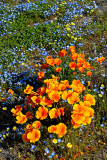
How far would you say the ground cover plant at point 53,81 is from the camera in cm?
274

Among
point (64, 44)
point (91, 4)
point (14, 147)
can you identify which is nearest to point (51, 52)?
point (64, 44)

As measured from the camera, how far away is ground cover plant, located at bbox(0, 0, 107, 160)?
274 centimetres

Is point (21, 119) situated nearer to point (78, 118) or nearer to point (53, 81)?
point (53, 81)

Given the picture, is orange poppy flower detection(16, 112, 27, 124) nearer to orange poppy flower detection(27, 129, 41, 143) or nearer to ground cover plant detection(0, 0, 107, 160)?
ground cover plant detection(0, 0, 107, 160)

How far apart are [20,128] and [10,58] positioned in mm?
2597

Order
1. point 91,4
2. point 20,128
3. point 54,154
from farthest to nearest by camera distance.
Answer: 1. point 91,4
2. point 20,128
3. point 54,154

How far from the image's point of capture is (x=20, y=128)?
3.24 m

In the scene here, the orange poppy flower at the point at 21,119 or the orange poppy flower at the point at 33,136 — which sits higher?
the orange poppy flower at the point at 21,119

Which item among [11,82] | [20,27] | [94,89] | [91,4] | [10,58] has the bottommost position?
→ [94,89]

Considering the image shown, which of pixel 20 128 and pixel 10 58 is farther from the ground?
pixel 10 58

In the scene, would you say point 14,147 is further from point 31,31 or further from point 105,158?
point 31,31

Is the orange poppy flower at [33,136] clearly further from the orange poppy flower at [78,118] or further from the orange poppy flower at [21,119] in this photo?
the orange poppy flower at [78,118]

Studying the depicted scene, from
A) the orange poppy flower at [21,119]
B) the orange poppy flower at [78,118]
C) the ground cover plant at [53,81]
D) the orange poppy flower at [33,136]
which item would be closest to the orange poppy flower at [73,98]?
the ground cover plant at [53,81]

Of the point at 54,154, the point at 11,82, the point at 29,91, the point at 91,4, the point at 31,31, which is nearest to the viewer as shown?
the point at 54,154
